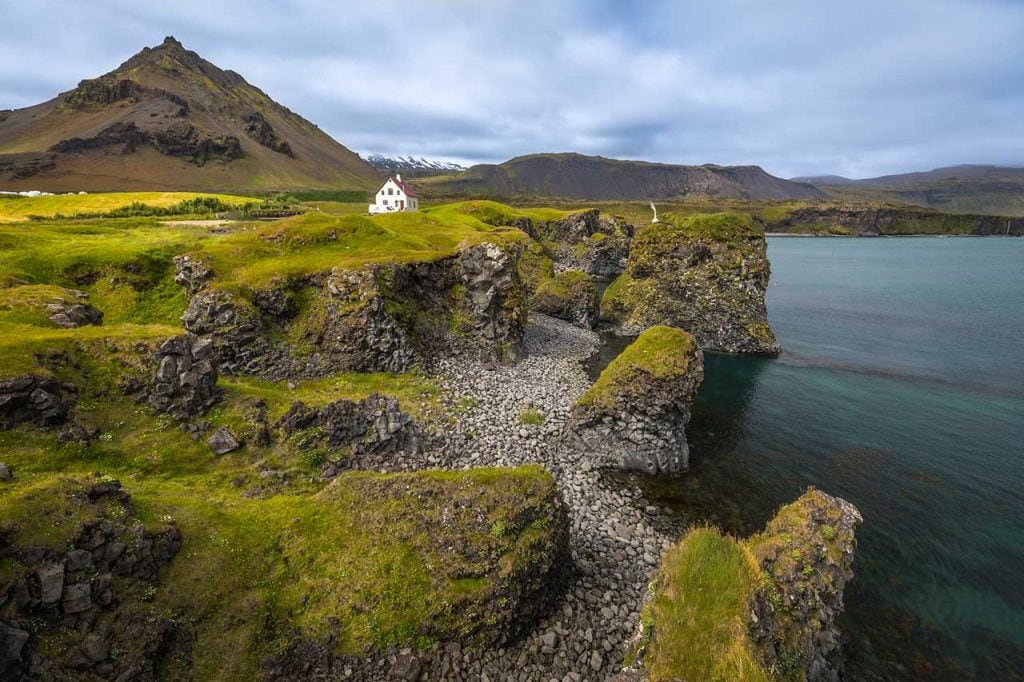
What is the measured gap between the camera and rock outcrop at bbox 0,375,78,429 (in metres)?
16.9

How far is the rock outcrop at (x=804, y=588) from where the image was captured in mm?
11945

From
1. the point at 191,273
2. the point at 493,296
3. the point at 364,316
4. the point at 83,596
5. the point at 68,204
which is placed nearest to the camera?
the point at 83,596

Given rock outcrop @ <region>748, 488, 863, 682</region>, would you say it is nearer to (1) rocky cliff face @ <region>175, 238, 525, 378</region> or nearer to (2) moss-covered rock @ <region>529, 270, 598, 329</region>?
(1) rocky cliff face @ <region>175, 238, 525, 378</region>

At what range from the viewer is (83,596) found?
11.2m

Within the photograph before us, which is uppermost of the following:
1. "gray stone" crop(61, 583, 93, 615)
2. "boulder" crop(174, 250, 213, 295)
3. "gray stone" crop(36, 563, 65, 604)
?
"boulder" crop(174, 250, 213, 295)

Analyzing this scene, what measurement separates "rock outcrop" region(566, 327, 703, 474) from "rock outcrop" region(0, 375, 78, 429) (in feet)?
79.2

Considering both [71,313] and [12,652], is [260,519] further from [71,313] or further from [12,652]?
[71,313]

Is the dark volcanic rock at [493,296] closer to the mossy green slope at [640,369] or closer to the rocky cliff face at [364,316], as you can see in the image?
the rocky cliff face at [364,316]

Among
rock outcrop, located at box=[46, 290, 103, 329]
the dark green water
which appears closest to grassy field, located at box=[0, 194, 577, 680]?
rock outcrop, located at box=[46, 290, 103, 329]

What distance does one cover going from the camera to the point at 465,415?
29609 millimetres

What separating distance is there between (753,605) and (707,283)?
4331 centimetres

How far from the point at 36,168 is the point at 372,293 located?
19174cm

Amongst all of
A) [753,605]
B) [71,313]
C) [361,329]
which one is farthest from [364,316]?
[753,605]

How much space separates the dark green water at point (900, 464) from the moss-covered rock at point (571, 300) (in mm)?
15884
